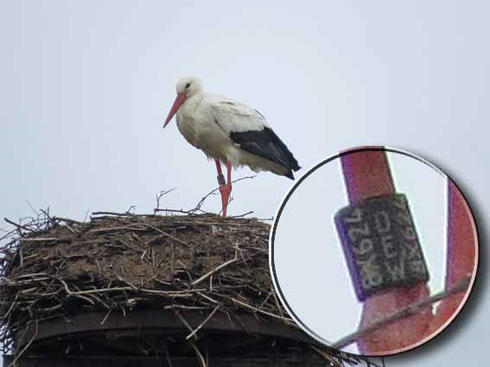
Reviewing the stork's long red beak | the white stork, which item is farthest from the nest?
the stork's long red beak

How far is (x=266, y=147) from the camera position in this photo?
6.45 metres

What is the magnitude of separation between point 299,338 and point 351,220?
2.18 meters

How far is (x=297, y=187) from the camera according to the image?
1.67 m

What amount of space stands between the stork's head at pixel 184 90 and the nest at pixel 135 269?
87.2 inches

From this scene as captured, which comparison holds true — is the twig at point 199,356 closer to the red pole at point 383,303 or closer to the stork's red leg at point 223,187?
the red pole at point 383,303

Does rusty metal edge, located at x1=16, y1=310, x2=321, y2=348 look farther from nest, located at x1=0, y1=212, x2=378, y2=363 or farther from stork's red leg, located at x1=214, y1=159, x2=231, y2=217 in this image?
stork's red leg, located at x1=214, y1=159, x2=231, y2=217

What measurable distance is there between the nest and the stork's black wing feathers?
1849mm

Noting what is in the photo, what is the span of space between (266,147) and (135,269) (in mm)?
2835

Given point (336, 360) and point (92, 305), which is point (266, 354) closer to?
point (336, 360)

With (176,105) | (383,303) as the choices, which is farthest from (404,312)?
(176,105)

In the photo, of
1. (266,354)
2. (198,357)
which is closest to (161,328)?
(198,357)

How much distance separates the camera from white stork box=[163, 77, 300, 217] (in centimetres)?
636

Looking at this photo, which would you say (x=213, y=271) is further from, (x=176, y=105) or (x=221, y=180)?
(x=176, y=105)

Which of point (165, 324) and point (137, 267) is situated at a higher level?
point (137, 267)
